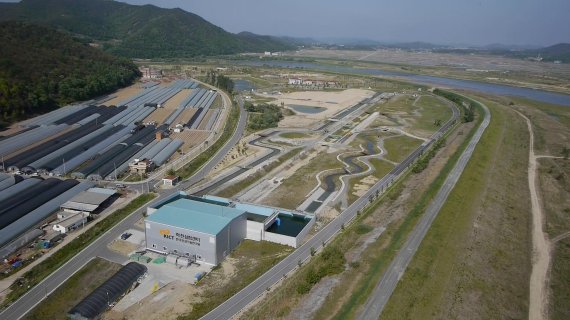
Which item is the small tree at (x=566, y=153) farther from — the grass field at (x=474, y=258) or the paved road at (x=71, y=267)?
the paved road at (x=71, y=267)

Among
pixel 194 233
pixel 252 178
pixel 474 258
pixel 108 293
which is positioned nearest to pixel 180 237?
pixel 194 233

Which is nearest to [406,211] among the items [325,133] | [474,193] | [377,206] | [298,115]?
[377,206]

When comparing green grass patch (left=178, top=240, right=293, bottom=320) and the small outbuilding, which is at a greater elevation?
the small outbuilding

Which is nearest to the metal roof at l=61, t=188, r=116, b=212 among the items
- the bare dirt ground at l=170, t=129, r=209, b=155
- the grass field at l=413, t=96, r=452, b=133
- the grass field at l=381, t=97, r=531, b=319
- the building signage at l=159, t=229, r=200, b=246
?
the building signage at l=159, t=229, r=200, b=246

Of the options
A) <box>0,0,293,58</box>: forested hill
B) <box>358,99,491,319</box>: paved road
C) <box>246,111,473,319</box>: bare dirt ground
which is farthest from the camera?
<box>0,0,293,58</box>: forested hill

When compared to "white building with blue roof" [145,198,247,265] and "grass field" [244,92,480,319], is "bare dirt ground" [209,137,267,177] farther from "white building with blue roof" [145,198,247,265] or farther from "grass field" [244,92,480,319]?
"grass field" [244,92,480,319]

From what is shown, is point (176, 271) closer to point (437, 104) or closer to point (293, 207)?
point (293, 207)

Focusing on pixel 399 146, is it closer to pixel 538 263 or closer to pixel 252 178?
pixel 252 178
